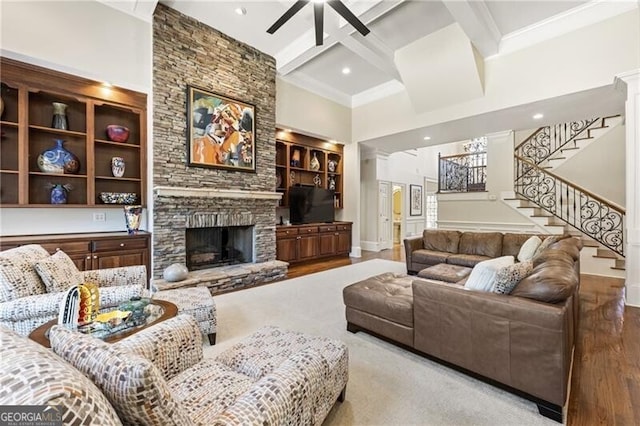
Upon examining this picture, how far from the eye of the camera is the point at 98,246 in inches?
143

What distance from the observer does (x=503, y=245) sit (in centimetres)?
472

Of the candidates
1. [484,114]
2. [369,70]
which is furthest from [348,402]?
[369,70]

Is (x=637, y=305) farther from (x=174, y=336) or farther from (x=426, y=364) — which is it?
(x=174, y=336)

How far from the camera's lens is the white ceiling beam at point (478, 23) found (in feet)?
11.9

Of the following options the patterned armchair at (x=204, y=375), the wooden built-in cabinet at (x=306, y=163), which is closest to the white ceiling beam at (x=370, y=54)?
the wooden built-in cabinet at (x=306, y=163)

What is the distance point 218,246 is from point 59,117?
2.88 meters

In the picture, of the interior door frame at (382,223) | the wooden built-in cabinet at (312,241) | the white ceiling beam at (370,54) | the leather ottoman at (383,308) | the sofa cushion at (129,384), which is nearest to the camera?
the sofa cushion at (129,384)

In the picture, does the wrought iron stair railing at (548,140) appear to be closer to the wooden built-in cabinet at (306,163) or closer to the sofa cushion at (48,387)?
the wooden built-in cabinet at (306,163)

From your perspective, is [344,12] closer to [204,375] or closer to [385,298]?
[385,298]

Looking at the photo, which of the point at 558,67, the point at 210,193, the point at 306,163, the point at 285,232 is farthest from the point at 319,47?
the point at 558,67

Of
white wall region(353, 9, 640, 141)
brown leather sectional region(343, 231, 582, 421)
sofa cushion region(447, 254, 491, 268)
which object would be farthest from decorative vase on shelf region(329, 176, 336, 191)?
brown leather sectional region(343, 231, 582, 421)

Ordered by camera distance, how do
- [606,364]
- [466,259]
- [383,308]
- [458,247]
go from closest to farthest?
[606,364] → [383,308] → [466,259] → [458,247]

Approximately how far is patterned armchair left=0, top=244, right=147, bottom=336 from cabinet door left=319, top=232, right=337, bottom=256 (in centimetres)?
444

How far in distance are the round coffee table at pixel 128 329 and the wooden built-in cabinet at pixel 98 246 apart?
194 cm
